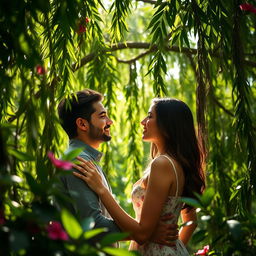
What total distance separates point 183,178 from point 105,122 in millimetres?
417

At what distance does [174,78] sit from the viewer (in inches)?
182

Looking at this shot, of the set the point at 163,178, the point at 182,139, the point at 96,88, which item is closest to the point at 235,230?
the point at 163,178

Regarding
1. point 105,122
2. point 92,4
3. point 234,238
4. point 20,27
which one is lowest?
point 234,238

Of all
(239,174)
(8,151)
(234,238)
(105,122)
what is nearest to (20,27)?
(8,151)

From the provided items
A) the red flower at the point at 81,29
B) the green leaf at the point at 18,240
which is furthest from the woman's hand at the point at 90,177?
the green leaf at the point at 18,240

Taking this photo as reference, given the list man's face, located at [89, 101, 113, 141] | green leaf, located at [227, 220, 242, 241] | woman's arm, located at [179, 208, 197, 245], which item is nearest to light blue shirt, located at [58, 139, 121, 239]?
man's face, located at [89, 101, 113, 141]

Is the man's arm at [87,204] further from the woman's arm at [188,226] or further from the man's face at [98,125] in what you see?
the woman's arm at [188,226]

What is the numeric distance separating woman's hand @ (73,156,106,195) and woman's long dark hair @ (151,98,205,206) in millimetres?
342

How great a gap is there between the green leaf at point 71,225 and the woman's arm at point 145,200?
0.84m

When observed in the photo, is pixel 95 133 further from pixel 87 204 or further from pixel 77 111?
pixel 87 204

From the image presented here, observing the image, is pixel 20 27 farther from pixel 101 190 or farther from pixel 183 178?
pixel 183 178

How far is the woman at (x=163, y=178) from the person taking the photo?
1973 mm

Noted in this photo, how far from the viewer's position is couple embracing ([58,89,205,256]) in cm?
197

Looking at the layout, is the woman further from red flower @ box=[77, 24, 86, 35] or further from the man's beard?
red flower @ box=[77, 24, 86, 35]
